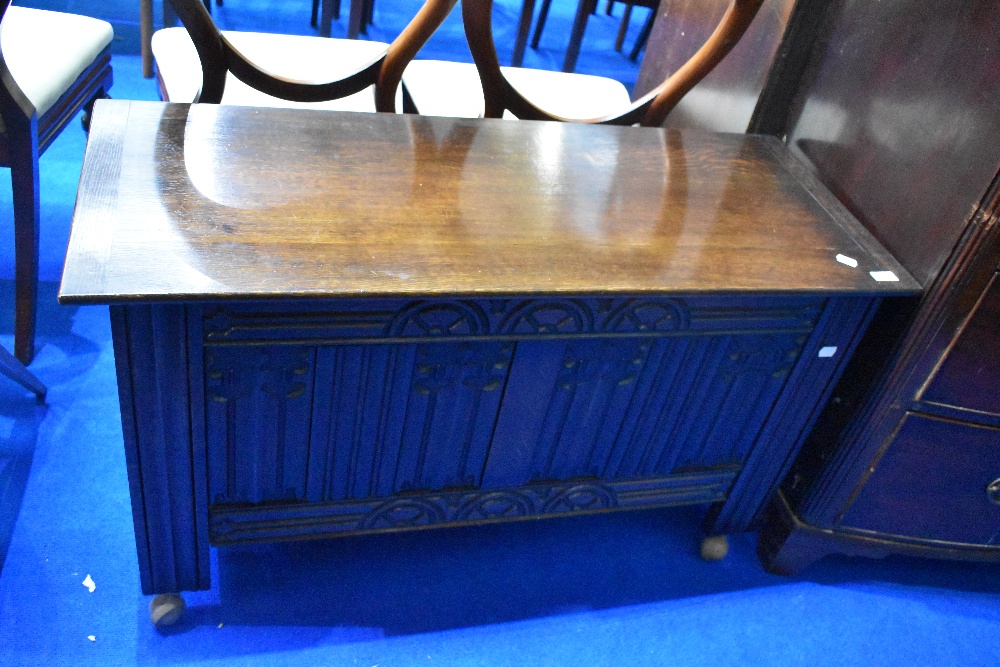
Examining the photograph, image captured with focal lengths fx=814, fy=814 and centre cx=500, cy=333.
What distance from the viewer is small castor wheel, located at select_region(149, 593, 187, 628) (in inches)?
43.7

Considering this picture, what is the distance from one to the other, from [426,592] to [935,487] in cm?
81

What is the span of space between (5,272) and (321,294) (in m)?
1.14

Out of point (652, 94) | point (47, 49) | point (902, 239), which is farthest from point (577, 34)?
point (902, 239)

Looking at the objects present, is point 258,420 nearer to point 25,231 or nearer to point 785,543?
point 25,231

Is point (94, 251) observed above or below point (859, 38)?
below

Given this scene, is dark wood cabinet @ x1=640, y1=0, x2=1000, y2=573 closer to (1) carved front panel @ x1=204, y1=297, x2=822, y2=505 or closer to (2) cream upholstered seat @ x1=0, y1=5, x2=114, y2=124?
(1) carved front panel @ x1=204, y1=297, x2=822, y2=505

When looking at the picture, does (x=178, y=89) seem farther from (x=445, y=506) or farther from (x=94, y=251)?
(x=445, y=506)

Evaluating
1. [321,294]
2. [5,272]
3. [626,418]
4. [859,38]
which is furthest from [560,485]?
[5,272]

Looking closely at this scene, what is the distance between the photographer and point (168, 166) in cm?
95

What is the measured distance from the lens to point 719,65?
1416 mm

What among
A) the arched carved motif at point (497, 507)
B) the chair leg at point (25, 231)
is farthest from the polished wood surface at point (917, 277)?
the chair leg at point (25, 231)

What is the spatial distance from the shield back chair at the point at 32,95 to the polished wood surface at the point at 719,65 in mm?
1086

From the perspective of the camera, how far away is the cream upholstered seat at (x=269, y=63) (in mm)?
1333

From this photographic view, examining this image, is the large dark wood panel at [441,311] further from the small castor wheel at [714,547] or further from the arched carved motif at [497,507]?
the small castor wheel at [714,547]
